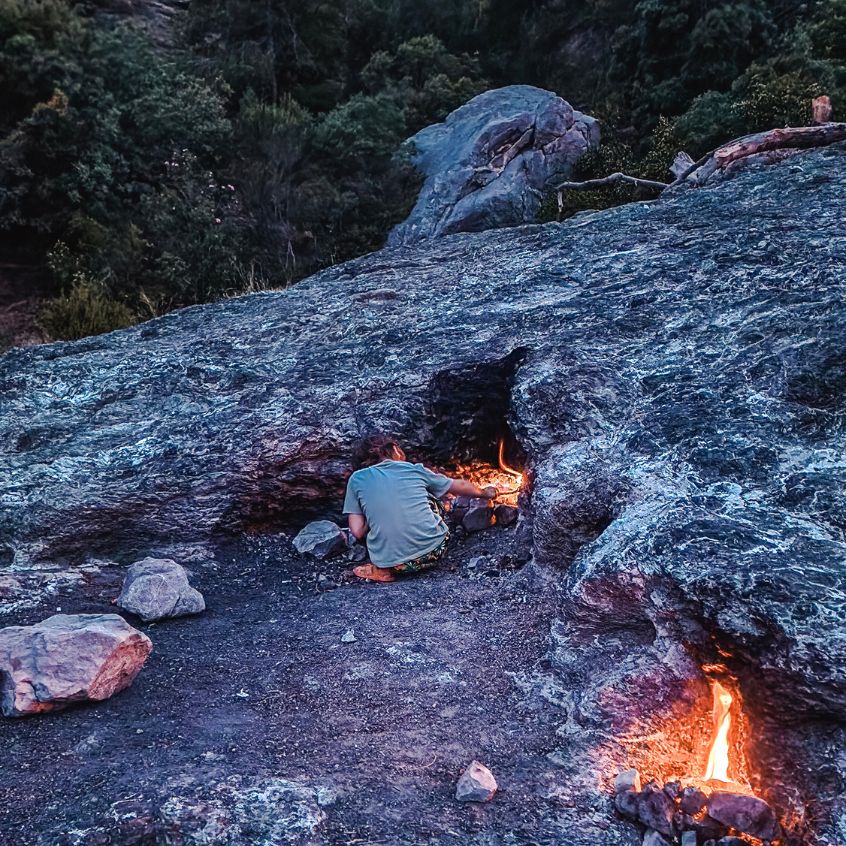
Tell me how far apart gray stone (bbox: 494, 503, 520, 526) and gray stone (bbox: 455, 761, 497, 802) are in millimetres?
2372

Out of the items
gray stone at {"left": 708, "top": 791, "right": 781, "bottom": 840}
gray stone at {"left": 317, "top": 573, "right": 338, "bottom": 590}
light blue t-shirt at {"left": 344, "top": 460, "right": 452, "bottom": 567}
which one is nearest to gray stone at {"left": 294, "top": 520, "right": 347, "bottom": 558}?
gray stone at {"left": 317, "top": 573, "right": 338, "bottom": 590}

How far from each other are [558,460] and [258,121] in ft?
41.5

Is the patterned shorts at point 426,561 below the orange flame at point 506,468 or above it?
below

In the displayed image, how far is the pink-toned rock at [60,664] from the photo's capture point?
3.15 m

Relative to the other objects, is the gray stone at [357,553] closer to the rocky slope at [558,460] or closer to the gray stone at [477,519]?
the rocky slope at [558,460]

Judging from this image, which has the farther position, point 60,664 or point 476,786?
point 60,664

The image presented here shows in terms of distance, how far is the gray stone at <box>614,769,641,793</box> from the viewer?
275 cm

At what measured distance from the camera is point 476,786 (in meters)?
2.75

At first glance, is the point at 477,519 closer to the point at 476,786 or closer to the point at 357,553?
the point at 357,553

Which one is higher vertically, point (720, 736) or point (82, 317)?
point (82, 317)

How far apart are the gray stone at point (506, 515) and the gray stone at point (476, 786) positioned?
2.37m

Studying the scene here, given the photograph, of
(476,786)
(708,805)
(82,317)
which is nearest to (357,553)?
(476,786)

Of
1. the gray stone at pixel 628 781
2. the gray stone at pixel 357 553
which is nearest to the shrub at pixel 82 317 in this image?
the gray stone at pixel 357 553

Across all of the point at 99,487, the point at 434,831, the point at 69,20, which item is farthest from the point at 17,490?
the point at 69,20
